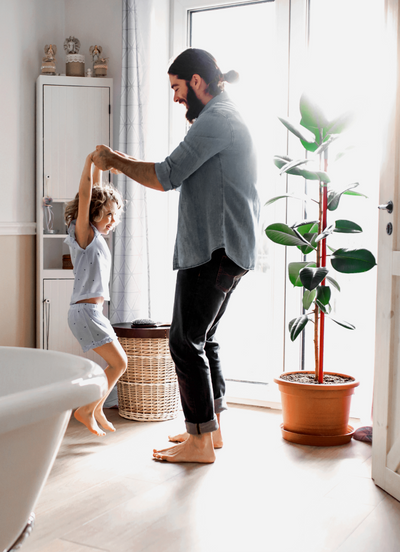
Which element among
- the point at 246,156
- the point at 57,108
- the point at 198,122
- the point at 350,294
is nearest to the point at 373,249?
the point at 350,294

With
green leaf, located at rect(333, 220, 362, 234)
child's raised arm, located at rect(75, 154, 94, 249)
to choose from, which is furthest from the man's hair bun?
green leaf, located at rect(333, 220, 362, 234)

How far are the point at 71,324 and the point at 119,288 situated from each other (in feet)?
1.93

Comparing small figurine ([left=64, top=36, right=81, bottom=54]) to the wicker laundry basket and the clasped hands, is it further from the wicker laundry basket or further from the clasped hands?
the wicker laundry basket

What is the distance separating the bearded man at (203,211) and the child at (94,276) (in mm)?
399

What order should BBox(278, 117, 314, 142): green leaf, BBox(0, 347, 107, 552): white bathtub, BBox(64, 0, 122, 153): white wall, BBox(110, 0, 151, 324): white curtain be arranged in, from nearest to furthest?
BBox(0, 347, 107, 552): white bathtub < BBox(278, 117, 314, 142): green leaf < BBox(110, 0, 151, 324): white curtain < BBox(64, 0, 122, 153): white wall

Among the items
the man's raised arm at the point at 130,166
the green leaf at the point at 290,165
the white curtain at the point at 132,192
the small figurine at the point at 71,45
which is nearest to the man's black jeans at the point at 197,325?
the man's raised arm at the point at 130,166

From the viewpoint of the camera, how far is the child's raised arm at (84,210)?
2.28 meters

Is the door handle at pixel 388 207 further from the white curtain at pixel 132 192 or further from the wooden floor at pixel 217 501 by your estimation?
the white curtain at pixel 132 192

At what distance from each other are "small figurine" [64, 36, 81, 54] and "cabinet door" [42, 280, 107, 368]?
124 cm

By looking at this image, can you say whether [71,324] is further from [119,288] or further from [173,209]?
[173,209]

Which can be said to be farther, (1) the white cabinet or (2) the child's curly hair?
(1) the white cabinet

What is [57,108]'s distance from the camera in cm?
306

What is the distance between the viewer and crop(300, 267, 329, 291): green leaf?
2.17 metres

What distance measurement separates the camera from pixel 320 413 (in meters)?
2.39
